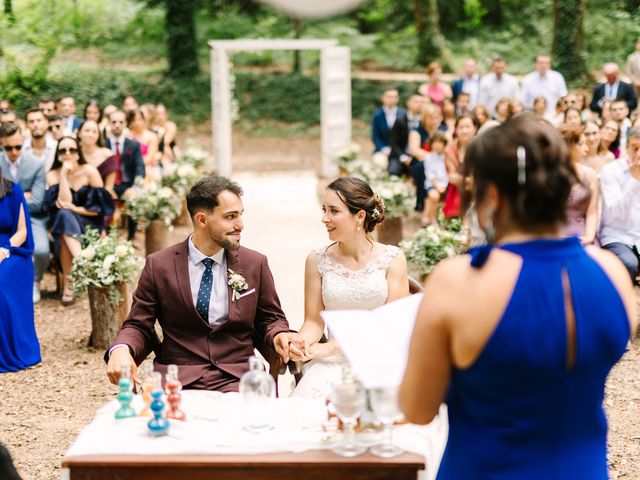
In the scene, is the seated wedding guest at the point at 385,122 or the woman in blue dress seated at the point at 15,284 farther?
the seated wedding guest at the point at 385,122

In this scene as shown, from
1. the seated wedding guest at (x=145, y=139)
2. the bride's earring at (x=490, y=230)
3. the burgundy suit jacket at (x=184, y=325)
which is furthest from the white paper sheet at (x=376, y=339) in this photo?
the seated wedding guest at (x=145, y=139)

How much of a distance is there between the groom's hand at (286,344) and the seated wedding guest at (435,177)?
691cm

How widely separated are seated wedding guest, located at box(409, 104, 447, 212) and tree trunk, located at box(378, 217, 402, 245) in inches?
73.0

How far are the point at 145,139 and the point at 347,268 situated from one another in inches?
291

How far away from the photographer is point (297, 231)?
11.4 meters

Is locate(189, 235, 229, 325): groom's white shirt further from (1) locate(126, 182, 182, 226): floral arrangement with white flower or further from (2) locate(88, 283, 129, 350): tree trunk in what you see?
(1) locate(126, 182, 182, 226): floral arrangement with white flower

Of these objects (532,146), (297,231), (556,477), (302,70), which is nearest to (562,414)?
(556,477)

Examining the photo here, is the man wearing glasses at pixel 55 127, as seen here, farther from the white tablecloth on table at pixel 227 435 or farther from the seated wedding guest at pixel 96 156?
the white tablecloth on table at pixel 227 435

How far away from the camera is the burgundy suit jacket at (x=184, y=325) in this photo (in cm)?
429

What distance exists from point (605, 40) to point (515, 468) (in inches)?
817

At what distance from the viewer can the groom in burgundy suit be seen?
14.1 feet

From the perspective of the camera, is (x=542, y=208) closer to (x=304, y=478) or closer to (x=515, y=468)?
(x=515, y=468)

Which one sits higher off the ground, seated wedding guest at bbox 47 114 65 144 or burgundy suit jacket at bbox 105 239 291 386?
seated wedding guest at bbox 47 114 65 144

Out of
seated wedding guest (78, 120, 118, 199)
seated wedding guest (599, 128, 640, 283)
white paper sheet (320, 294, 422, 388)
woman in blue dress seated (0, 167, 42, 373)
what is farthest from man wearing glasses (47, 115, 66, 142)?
white paper sheet (320, 294, 422, 388)
